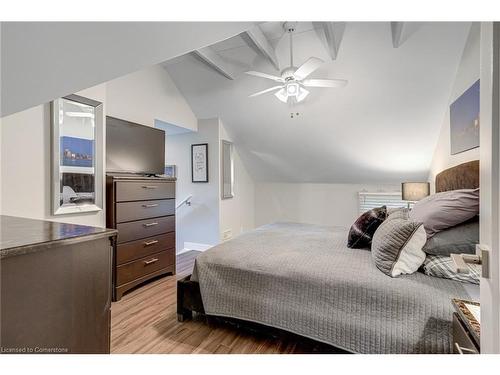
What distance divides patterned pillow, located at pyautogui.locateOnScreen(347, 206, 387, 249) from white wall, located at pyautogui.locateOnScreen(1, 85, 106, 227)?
2466mm

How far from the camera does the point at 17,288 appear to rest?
2.31 ft

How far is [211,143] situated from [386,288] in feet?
11.1

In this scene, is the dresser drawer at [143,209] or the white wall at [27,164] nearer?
the white wall at [27,164]

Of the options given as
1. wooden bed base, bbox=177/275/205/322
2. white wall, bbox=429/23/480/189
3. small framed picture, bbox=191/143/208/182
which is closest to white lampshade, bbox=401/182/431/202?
white wall, bbox=429/23/480/189

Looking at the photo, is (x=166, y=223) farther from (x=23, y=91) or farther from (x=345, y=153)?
(x=345, y=153)

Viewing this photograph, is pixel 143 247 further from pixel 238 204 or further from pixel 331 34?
pixel 331 34

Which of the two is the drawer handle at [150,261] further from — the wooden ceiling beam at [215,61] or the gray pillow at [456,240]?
the gray pillow at [456,240]

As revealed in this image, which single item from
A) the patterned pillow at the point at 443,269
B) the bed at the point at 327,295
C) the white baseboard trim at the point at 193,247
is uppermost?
the patterned pillow at the point at 443,269

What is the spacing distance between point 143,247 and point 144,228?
206 millimetres

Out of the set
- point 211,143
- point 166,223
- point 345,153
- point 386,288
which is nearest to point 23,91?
point 386,288

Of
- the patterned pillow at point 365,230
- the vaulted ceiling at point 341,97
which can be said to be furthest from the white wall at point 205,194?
the patterned pillow at point 365,230

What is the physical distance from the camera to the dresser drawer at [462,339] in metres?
0.86

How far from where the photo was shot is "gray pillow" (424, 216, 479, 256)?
4.66 feet

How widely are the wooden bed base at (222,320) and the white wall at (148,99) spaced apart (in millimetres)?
2127
